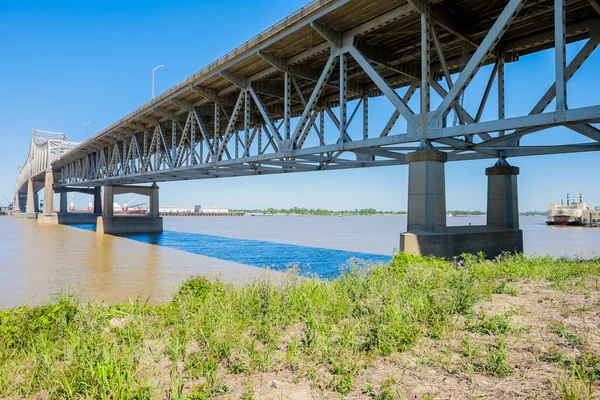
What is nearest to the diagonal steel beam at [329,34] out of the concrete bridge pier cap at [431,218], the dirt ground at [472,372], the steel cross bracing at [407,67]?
the steel cross bracing at [407,67]

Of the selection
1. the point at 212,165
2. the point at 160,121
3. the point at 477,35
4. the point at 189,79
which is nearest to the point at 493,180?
the point at 477,35

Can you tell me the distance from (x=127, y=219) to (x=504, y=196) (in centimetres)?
5939

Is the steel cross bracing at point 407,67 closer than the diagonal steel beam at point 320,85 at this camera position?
Yes

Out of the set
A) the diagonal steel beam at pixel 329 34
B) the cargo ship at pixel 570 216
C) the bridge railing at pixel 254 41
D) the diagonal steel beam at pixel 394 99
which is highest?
the bridge railing at pixel 254 41

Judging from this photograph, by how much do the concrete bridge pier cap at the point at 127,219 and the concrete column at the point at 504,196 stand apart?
2266 inches

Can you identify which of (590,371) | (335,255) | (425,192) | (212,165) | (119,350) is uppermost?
(212,165)

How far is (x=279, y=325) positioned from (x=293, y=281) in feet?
9.94

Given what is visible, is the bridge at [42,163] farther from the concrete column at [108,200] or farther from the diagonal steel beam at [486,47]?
the diagonal steel beam at [486,47]

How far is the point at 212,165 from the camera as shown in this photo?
29734 mm

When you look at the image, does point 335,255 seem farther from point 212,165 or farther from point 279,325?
point 279,325

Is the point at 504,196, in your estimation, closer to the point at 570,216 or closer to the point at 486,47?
the point at 486,47

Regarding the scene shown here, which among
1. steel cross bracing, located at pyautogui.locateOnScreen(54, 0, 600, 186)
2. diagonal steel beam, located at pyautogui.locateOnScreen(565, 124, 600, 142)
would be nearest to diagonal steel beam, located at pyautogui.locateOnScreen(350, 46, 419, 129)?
steel cross bracing, located at pyautogui.locateOnScreen(54, 0, 600, 186)

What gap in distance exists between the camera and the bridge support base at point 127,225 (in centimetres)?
6461

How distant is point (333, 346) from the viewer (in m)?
6.04
